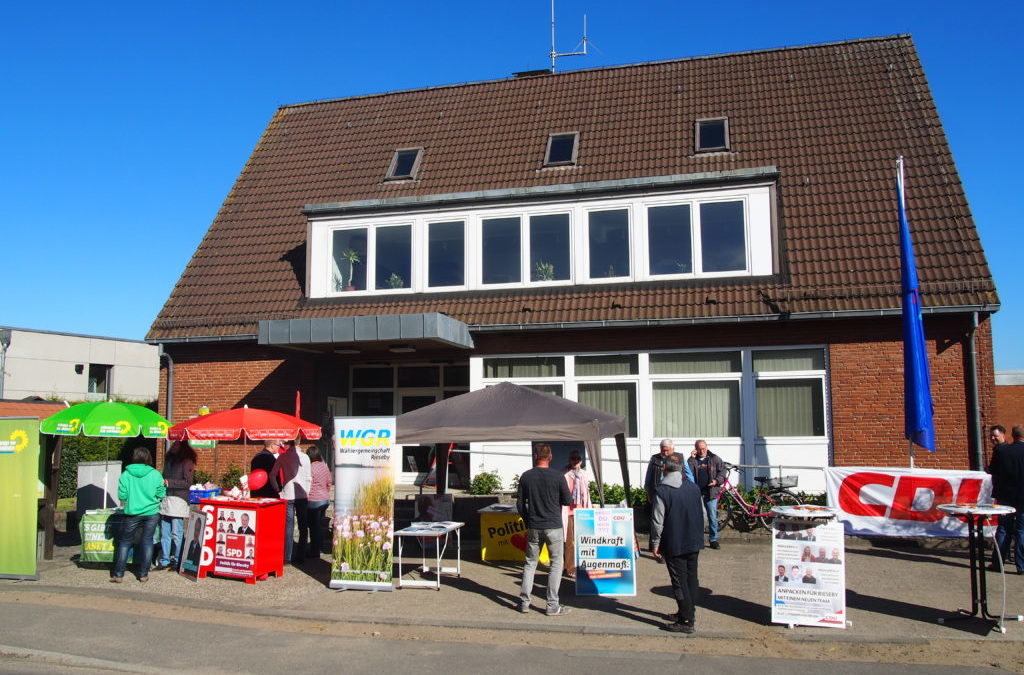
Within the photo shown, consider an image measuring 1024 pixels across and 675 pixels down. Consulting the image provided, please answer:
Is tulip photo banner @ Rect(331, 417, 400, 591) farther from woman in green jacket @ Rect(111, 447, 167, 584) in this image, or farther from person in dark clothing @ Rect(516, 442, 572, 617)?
woman in green jacket @ Rect(111, 447, 167, 584)

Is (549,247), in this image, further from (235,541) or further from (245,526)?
(235,541)

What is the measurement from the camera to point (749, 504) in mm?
12750

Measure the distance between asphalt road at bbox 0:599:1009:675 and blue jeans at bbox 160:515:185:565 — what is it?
2.37 meters

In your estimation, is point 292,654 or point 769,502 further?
point 769,502

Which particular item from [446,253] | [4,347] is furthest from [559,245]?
[4,347]

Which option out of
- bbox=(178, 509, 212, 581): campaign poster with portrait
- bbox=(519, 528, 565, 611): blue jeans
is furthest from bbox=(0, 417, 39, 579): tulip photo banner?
bbox=(519, 528, 565, 611): blue jeans

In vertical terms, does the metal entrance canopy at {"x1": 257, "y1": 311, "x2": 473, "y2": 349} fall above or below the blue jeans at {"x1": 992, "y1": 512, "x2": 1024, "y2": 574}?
above

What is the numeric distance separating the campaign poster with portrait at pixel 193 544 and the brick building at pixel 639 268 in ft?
14.9

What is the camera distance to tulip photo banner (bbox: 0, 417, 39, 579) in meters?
10.4

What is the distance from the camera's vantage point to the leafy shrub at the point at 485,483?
15516 millimetres

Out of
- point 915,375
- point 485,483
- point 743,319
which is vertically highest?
point 743,319

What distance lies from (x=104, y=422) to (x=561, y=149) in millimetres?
11004

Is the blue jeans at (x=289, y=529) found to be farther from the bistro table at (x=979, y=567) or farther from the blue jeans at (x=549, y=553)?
the bistro table at (x=979, y=567)

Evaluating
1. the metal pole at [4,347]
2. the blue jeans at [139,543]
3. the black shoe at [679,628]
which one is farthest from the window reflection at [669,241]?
the metal pole at [4,347]
